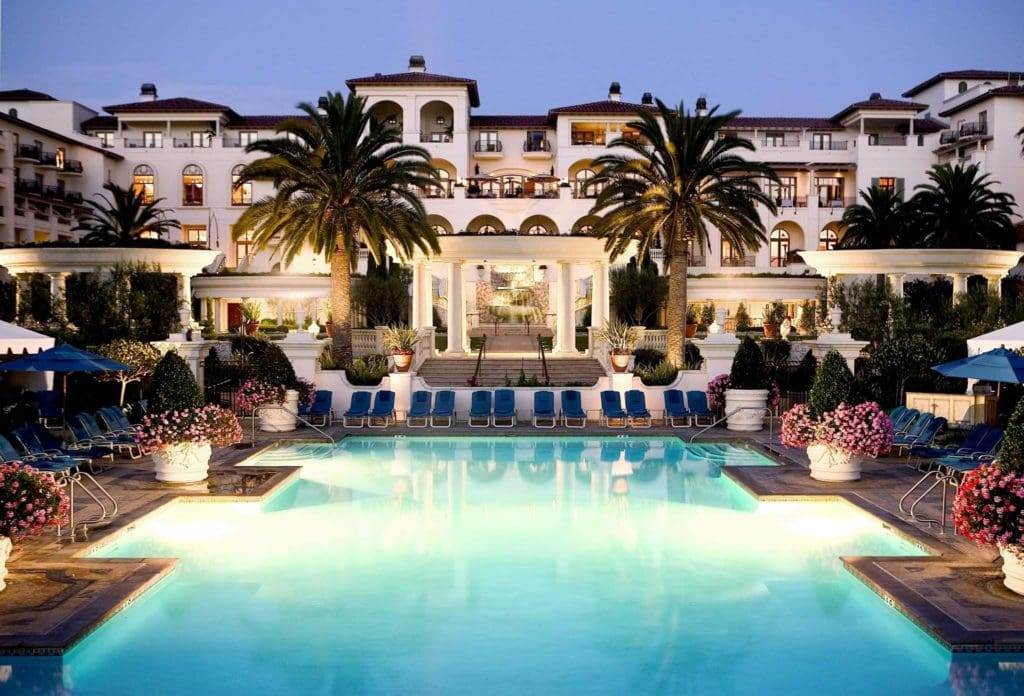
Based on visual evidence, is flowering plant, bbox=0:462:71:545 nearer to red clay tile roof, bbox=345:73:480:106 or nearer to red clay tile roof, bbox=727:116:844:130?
red clay tile roof, bbox=345:73:480:106

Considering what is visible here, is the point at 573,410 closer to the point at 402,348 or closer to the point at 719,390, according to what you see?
the point at 719,390

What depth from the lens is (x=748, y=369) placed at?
76.0 ft

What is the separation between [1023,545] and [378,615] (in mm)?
6365

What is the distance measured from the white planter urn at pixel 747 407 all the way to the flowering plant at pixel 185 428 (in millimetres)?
12542

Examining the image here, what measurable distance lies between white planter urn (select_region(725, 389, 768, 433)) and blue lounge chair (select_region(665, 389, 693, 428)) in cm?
125

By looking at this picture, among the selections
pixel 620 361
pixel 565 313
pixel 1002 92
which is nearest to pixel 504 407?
pixel 620 361

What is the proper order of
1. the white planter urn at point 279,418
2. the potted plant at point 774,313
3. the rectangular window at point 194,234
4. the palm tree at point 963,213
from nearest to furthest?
the white planter urn at point 279,418
the palm tree at point 963,213
the potted plant at point 774,313
the rectangular window at point 194,234

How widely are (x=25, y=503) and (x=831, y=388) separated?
12021 millimetres

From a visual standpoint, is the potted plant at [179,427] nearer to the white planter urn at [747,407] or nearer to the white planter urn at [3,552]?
the white planter urn at [3,552]

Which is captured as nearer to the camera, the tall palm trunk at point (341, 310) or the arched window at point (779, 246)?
the tall palm trunk at point (341, 310)

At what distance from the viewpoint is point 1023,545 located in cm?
880

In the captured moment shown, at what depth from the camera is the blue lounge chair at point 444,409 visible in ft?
78.6

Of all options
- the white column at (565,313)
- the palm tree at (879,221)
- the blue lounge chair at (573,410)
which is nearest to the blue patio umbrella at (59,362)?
the blue lounge chair at (573,410)

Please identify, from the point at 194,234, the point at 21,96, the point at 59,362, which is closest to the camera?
the point at 59,362
